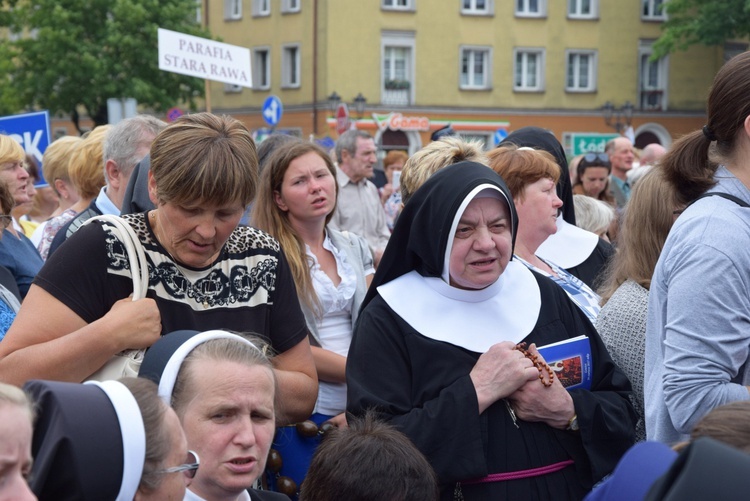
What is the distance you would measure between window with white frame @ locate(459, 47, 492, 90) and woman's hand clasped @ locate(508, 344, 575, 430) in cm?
4220

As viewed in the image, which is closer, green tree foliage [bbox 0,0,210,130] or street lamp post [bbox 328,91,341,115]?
street lamp post [bbox 328,91,341,115]

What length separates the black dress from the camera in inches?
148

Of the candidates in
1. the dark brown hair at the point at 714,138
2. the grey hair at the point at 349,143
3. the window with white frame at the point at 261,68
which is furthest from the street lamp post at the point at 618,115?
the dark brown hair at the point at 714,138

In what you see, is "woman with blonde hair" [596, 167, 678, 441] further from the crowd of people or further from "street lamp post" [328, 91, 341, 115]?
"street lamp post" [328, 91, 341, 115]

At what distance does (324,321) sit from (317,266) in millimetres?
286

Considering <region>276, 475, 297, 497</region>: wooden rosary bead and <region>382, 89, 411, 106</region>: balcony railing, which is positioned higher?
<region>382, 89, 411, 106</region>: balcony railing

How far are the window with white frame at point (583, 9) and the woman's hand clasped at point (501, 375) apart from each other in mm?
44573

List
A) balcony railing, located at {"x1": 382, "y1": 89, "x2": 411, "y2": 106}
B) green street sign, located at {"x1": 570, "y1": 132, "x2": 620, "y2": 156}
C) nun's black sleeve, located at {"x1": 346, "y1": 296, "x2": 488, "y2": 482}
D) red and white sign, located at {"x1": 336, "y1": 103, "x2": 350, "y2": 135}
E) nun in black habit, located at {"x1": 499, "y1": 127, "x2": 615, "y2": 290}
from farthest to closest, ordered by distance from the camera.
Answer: balcony railing, located at {"x1": 382, "y1": 89, "x2": 411, "y2": 106}, red and white sign, located at {"x1": 336, "y1": 103, "x2": 350, "y2": 135}, green street sign, located at {"x1": 570, "y1": 132, "x2": 620, "y2": 156}, nun in black habit, located at {"x1": 499, "y1": 127, "x2": 615, "y2": 290}, nun's black sleeve, located at {"x1": 346, "y1": 296, "x2": 488, "y2": 482}

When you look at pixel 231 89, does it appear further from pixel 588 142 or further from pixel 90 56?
pixel 588 142

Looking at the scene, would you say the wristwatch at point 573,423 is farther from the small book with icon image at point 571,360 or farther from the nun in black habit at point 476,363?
the small book with icon image at point 571,360

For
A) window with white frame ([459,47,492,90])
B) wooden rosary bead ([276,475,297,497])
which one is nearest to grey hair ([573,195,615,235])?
wooden rosary bead ([276,475,297,497])

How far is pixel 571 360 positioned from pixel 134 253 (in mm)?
1564

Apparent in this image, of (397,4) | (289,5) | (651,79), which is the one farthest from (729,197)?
(651,79)

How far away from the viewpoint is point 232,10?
48.8m
